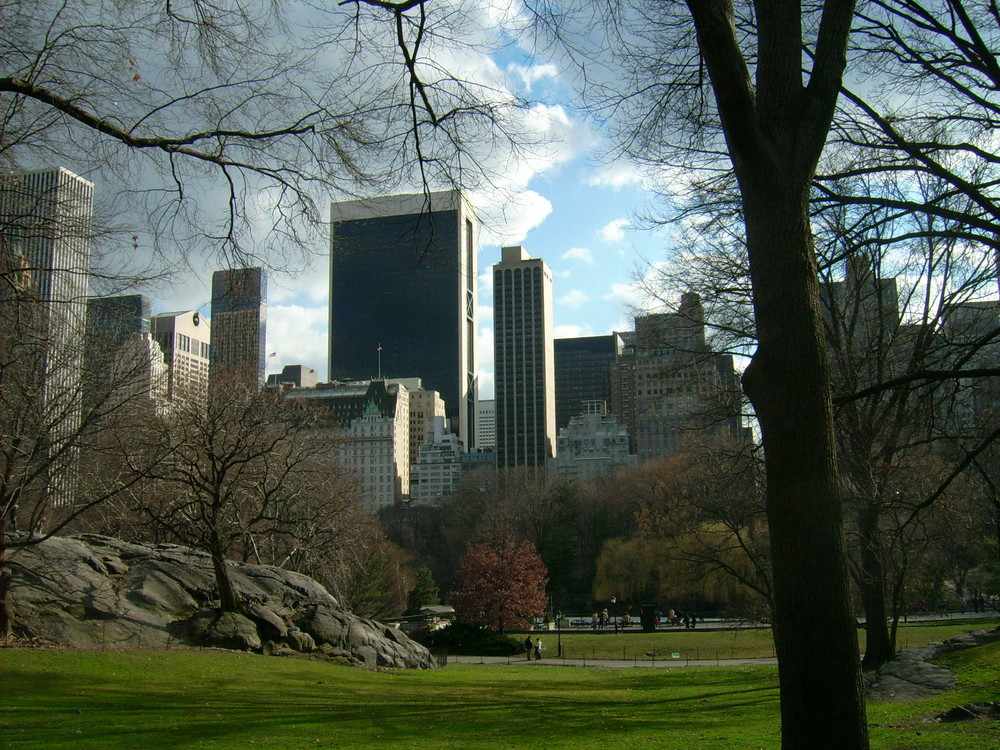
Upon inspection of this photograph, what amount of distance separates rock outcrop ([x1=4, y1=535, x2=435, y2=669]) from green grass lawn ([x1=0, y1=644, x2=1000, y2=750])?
122 centimetres

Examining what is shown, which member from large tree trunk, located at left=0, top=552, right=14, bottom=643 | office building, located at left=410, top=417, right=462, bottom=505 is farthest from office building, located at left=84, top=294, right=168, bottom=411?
office building, located at left=410, top=417, right=462, bottom=505

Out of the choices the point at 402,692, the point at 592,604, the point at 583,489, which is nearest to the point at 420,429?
the point at 583,489

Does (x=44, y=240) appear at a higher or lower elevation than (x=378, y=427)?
lower

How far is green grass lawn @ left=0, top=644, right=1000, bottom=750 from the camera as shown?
8.65 metres

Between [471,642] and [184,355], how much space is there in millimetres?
18660

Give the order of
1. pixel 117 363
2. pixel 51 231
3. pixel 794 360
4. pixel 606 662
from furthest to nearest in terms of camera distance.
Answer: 1. pixel 606 662
2. pixel 117 363
3. pixel 51 231
4. pixel 794 360

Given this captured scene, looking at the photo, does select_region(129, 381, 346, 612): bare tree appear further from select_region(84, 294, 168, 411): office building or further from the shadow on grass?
the shadow on grass

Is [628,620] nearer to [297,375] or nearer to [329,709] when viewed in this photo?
[329,709]

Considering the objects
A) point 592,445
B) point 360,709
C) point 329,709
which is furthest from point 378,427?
point 329,709

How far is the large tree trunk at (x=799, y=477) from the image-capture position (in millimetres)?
3912

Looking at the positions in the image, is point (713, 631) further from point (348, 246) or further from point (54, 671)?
point (348, 246)

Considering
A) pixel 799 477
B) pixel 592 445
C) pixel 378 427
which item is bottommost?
pixel 799 477

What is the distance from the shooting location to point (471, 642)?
37.2 metres

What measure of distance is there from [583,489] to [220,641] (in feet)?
227
